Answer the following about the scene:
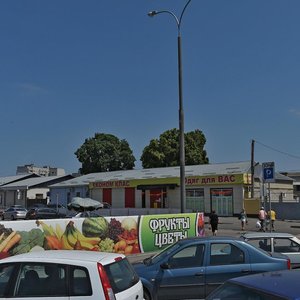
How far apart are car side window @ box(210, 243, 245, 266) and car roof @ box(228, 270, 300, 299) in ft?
15.6

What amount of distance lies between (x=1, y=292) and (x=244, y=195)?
40.7 metres

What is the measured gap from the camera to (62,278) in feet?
19.5

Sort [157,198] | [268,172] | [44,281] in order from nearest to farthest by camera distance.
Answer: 1. [44,281]
2. [268,172]
3. [157,198]

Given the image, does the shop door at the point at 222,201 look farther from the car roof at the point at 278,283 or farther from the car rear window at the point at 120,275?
the car roof at the point at 278,283

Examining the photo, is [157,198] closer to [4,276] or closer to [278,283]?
[4,276]

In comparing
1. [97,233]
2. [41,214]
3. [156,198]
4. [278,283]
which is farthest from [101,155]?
[278,283]

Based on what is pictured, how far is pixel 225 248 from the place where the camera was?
9.47 m

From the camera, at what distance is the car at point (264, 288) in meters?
3.83

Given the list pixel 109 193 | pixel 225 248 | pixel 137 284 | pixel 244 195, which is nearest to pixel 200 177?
pixel 244 195

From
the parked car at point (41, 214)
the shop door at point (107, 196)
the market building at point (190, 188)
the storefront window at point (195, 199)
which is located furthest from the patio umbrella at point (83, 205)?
the shop door at point (107, 196)

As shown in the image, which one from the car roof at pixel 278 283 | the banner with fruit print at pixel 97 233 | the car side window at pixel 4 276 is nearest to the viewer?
the car roof at pixel 278 283

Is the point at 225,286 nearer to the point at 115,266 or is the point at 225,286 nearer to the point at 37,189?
the point at 115,266

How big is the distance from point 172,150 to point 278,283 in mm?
66679

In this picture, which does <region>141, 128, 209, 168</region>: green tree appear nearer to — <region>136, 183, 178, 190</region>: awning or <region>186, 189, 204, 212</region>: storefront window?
<region>136, 183, 178, 190</region>: awning
